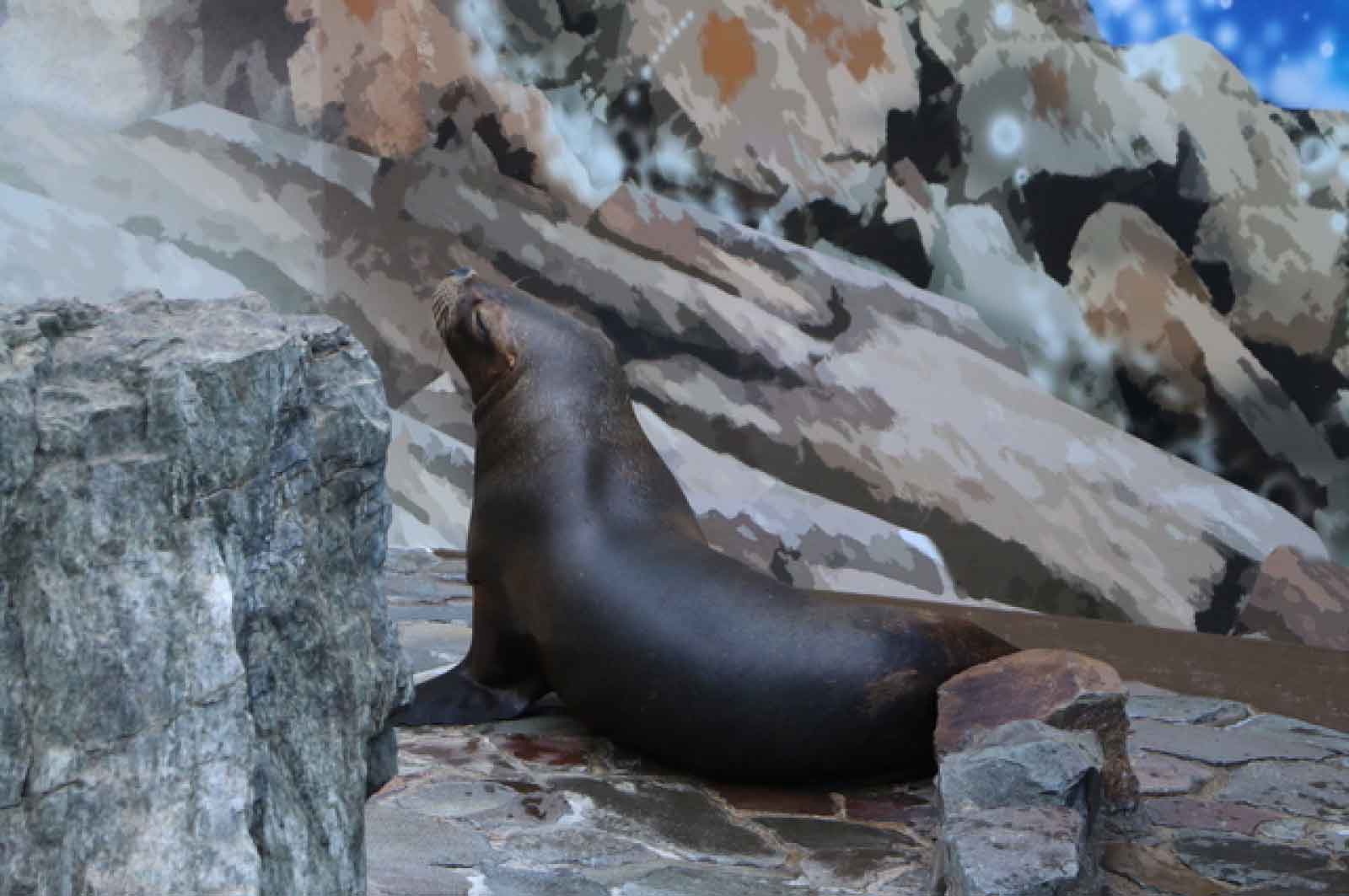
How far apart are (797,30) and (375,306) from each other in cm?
285

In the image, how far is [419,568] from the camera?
7.64 metres

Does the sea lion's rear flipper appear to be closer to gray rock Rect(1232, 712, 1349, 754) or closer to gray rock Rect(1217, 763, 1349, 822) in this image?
gray rock Rect(1217, 763, 1349, 822)

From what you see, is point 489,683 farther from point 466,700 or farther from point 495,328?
point 495,328

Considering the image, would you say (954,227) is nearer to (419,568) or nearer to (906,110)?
(906,110)

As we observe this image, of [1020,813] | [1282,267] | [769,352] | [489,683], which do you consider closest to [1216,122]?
[1282,267]

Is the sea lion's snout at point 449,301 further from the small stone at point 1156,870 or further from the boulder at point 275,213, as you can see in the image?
the boulder at point 275,213

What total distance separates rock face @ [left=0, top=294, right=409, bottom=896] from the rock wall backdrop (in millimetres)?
6100

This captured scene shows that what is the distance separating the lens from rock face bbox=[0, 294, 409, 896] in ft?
5.46

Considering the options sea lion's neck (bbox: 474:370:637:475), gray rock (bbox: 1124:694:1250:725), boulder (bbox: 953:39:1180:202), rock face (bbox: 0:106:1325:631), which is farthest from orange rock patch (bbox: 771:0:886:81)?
gray rock (bbox: 1124:694:1250:725)

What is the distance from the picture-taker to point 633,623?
4090 millimetres

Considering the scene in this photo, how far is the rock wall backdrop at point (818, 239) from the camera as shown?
742cm

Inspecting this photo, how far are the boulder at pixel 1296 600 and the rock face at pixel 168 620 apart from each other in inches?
239

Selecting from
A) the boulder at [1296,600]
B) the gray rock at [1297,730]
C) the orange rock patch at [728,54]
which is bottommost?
the gray rock at [1297,730]

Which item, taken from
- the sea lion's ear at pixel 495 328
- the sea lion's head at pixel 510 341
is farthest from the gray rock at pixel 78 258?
the sea lion's ear at pixel 495 328
